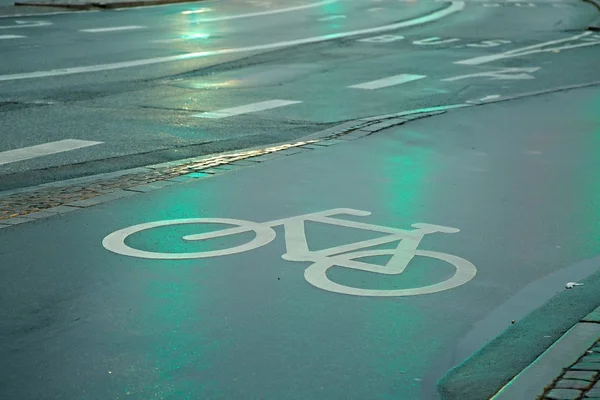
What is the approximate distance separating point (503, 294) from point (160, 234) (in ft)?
8.07

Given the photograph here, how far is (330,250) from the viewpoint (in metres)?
7.76

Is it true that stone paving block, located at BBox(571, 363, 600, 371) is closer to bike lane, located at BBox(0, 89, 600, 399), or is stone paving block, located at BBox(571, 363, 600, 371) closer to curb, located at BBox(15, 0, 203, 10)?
bike lane, located at BBox(0, 89, 600, 399)

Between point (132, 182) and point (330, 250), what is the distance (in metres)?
2.71

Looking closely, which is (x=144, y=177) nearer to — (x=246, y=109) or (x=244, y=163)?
(x=244, y=163)

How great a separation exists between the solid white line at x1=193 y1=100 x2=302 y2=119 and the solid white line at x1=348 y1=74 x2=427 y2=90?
1.90 metres

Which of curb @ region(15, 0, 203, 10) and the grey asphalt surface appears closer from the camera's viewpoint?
the grey asphalt surface

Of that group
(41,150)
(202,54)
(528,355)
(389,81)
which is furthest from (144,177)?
(202,54)

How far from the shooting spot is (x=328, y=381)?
17.9ft

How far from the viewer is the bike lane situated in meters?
5.54

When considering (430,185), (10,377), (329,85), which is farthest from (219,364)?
(329,85)

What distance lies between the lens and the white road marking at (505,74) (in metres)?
17.8

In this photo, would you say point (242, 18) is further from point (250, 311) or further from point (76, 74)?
point (250, 311)

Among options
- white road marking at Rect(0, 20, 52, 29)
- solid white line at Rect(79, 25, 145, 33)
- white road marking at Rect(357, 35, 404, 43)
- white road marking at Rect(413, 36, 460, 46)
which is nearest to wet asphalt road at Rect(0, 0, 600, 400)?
white road marking at Rect(413, 36, 460, 46)

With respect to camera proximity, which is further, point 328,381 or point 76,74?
point 76,74
